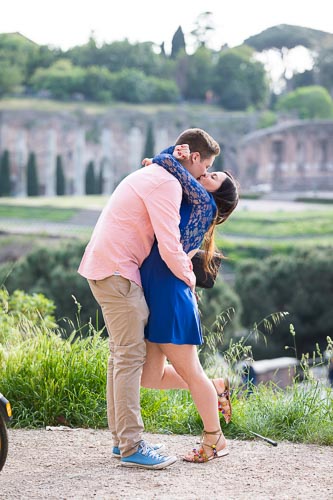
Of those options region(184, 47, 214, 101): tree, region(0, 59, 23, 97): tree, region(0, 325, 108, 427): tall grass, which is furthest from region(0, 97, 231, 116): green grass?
region(0, 325, 108, 427): tall grass

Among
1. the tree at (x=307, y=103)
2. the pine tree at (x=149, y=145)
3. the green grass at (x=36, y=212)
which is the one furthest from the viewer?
the tree at (x=307, y=103)

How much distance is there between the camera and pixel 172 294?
10.2 feet

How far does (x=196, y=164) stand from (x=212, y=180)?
123 millimetres

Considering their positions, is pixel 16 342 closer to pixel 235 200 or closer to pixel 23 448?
pixel 23 448

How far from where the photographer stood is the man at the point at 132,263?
121 inches

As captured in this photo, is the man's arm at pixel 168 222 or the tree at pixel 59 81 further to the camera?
the tree at pixel 59 81

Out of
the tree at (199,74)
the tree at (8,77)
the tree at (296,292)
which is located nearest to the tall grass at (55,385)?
the tree at (296,292)

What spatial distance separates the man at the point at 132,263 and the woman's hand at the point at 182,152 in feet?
0.12

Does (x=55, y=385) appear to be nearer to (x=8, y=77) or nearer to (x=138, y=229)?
(x=138, y=229)

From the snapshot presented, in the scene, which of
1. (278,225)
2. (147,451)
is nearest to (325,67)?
(278,225)

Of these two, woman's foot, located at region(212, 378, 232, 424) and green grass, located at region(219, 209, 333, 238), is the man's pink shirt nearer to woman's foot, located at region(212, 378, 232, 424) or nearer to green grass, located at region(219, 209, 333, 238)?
woman's foot, located at region(212, 378, 232, 424)

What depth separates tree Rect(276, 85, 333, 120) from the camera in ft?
229

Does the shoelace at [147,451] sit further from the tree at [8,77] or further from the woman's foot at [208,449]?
the tree at [8,77]

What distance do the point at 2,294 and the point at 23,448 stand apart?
5.89ft
